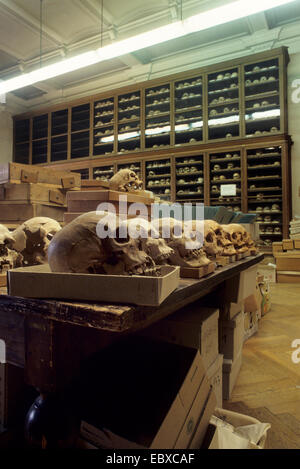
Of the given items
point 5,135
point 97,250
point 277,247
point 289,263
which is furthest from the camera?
point 5,135

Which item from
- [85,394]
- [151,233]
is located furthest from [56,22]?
[85,394]

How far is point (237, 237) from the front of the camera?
8.23 ft

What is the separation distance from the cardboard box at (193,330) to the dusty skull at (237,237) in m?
0.78

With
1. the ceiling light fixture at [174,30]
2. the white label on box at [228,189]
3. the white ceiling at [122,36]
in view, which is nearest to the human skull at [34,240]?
the ceiling light fixture at [174,30]


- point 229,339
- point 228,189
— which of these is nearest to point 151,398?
point 229,339

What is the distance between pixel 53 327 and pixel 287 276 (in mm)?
5694

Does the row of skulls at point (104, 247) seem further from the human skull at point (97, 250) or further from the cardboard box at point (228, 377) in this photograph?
the cardboard box at point (228, 377)

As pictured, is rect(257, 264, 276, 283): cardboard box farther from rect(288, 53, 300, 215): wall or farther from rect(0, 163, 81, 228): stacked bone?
rect(0, 163, 81, 228): stacked bone

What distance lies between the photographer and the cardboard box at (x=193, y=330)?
5.23 ft

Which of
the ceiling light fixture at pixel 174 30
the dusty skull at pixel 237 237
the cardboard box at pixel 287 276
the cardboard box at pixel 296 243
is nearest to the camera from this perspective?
the dusty skull at pixel 237 237

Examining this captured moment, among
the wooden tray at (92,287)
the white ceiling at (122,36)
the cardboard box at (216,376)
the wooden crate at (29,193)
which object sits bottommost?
the cardboard box at (216,376)

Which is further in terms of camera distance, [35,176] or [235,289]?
[35,176]

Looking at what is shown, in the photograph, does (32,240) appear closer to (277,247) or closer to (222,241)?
(222,241)

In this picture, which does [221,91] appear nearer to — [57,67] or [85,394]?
[57,67]
